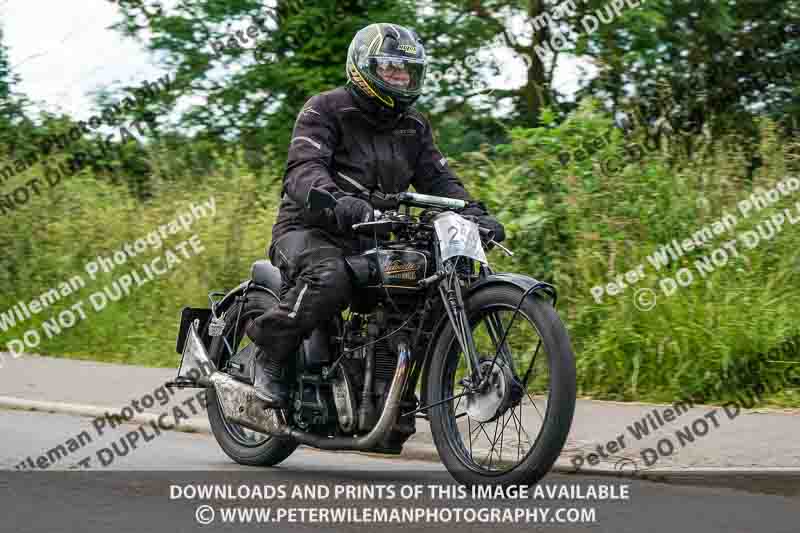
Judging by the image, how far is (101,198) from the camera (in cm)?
1612

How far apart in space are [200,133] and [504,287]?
52.5 feet

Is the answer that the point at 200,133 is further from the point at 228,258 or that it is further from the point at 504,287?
the point at 504,287

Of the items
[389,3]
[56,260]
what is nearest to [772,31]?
[389,3]

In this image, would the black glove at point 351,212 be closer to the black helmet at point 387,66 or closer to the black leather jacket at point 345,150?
the black leather jacket at point 345,150

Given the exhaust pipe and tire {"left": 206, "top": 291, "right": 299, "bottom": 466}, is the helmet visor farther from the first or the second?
tire {"left": 206, "top": 291, "right": 299, "bottom": 466}

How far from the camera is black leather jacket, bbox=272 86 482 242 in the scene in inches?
257

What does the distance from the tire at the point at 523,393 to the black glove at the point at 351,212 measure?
67cm

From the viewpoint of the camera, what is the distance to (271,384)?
6840 millimetres

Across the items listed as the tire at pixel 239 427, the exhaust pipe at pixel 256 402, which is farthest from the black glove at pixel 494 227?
the tire at pixel 239 427

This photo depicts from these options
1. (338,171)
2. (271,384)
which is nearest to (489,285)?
(338,171)

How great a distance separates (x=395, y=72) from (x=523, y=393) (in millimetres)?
1822

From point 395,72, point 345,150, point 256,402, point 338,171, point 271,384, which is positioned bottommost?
point 256,402

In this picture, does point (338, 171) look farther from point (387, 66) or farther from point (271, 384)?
point (271, 384)

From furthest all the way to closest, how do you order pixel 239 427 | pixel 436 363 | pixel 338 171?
pixel 239 427 → pixel 338 171 → pixel 436 363
